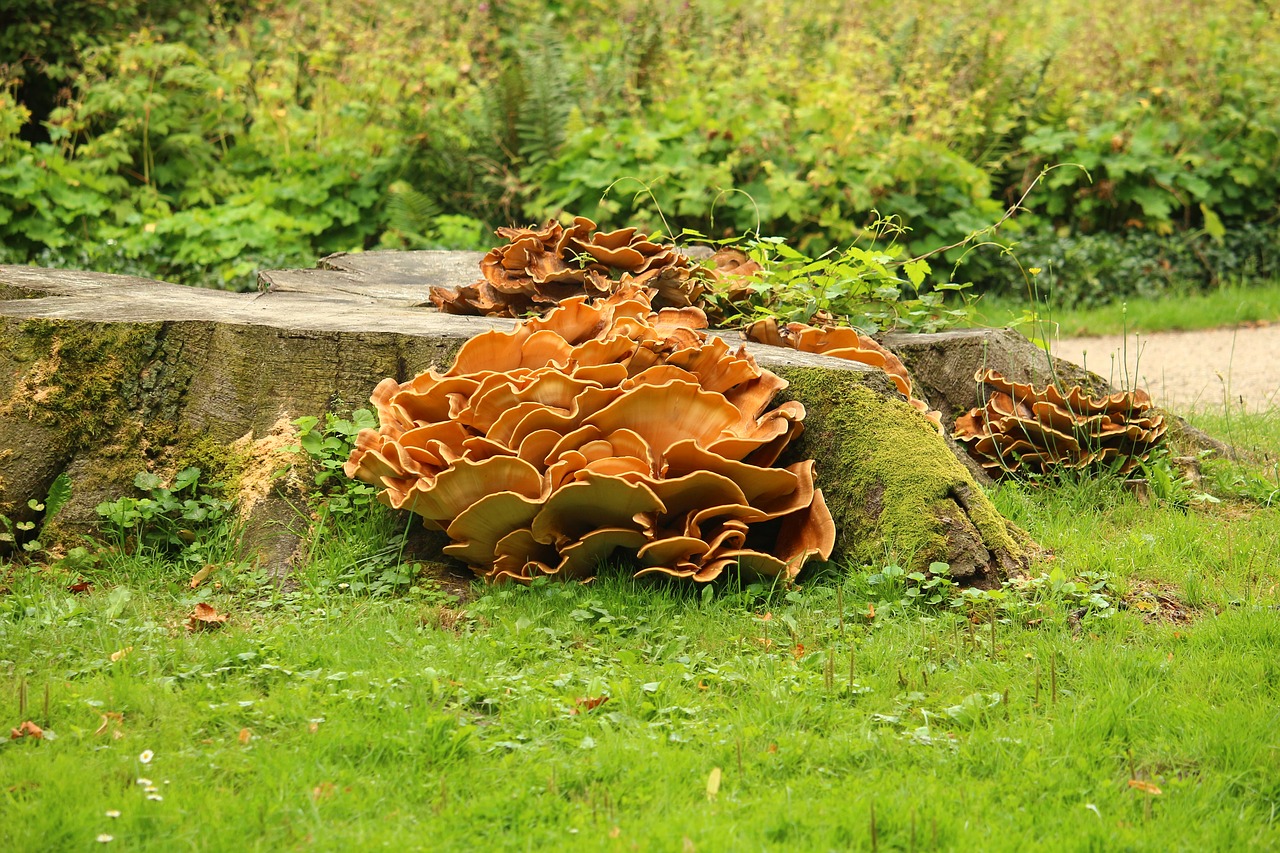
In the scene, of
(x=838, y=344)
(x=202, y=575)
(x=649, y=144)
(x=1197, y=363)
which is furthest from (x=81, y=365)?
(x=1197, y=363)

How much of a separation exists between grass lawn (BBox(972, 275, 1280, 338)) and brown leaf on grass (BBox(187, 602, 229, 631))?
7.47 m

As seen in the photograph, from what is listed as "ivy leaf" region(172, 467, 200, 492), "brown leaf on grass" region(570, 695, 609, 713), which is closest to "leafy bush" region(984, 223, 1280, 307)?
"ivy leaf" region(172, 467, 200, 492)

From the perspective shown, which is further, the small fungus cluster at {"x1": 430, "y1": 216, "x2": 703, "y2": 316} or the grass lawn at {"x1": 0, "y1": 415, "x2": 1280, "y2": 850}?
the small fungus cluster at {"x1": 430, "y1": 216, "x2": 703, "y2": 316}

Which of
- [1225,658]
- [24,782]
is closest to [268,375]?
[24,782]

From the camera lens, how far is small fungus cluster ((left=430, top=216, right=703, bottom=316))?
203 inches

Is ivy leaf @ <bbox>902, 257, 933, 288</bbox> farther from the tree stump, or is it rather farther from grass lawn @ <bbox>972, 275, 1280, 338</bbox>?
grass lawn @ <bbox>972, 275, 1280, 338</bbox>

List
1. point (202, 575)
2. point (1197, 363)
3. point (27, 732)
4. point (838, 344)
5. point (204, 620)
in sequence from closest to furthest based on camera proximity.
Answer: point (27, 732), point (204, 620), point (202, 575), point (838, 344), point (1197, 363)

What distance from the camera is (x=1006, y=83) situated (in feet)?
40.1

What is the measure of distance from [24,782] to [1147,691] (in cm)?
303

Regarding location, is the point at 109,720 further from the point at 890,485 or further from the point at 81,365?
the point at 890,485

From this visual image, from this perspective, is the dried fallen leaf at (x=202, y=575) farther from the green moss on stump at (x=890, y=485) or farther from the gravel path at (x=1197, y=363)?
the gravel path at (x=1197, y=363)

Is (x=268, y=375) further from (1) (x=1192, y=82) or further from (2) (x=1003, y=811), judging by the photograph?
(1) (x=1192, y=82)

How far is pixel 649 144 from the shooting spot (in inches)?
419

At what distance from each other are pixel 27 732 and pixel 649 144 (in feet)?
27.6
